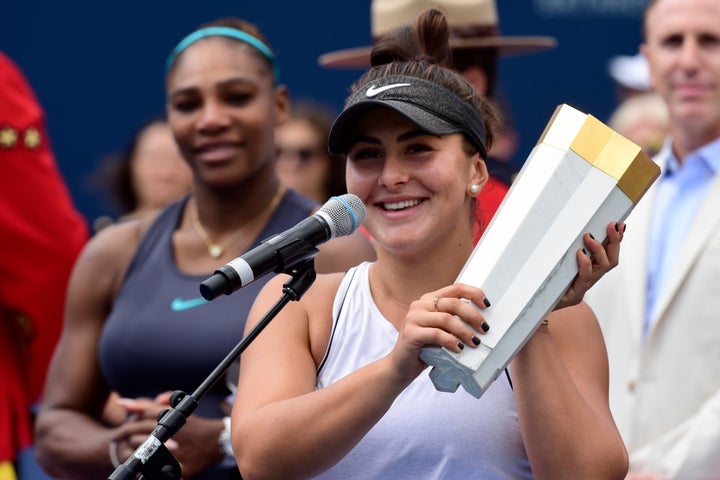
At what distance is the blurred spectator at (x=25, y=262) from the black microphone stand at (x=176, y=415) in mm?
2134

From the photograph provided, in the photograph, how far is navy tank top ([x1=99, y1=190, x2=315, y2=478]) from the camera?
11.9ft

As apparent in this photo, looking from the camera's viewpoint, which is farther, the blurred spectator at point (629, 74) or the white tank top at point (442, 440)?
the blurred spectator at point (629, 74)

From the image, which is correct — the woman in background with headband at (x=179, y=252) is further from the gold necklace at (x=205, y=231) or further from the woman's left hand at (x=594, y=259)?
the woman's left hand at (x=594, y=259)

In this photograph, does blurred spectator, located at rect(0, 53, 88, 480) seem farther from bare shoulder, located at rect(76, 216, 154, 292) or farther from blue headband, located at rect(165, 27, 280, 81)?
blue headband, located at rect(165, 27, 280, 81)

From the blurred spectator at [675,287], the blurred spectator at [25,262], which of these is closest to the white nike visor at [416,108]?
the blurred spectator at [675,287]

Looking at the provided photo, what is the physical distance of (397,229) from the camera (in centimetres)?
273

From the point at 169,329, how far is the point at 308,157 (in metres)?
2.67

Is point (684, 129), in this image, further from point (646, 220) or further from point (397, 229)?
point (397, 229)

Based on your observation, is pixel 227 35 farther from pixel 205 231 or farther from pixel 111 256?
pixel 111 256

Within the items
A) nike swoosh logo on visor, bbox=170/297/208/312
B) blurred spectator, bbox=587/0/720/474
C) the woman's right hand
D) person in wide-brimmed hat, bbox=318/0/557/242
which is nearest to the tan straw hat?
person in wide-brimmed hat, bbox=318/0/557/242

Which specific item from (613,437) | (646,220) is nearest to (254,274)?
(613,437)

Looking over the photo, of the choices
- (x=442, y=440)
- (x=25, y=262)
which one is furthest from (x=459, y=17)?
(x=442, y=440)

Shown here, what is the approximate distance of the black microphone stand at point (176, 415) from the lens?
2.44 meters

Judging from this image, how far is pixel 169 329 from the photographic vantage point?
368 centimetres
